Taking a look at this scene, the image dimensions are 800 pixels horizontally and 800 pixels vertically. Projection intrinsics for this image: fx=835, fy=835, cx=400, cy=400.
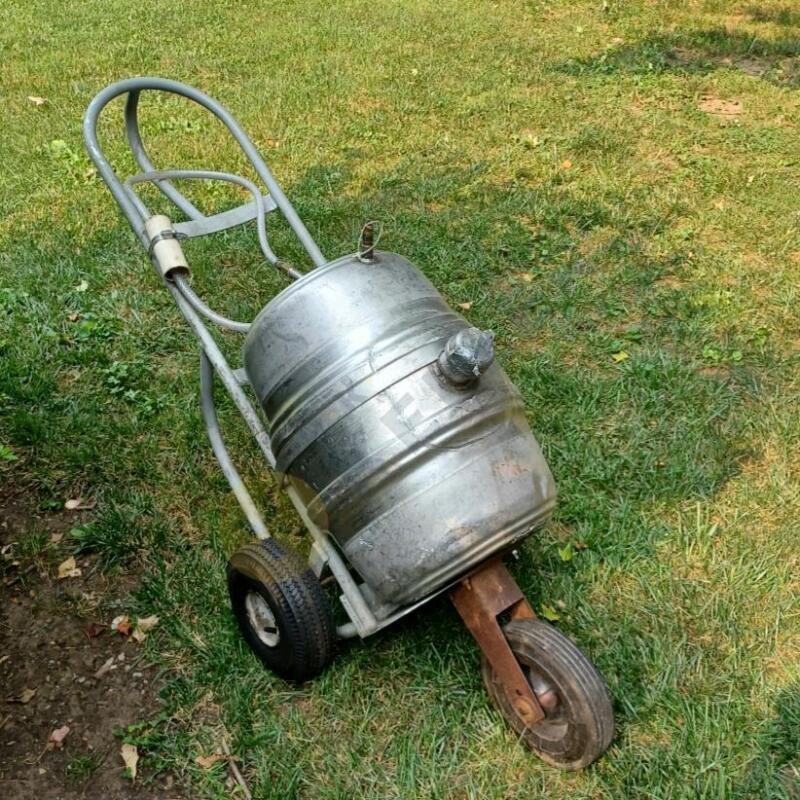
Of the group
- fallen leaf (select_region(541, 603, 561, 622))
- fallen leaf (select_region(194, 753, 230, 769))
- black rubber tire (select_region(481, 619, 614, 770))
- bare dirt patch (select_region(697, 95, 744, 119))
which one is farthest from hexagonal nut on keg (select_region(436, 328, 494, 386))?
bare dirt patch (select_region(697, 95, 744, 119))

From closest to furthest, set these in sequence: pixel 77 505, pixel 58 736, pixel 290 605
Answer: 1. pixel 290 605
2. pixel 58 736
3. pixel 77 505

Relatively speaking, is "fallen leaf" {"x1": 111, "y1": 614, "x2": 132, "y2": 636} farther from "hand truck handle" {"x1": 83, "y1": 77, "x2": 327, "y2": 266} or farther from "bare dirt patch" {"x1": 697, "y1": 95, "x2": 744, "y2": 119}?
"bare dirt patch" {"x1": 697, "y1": 95, "x2": 744, "y2": 119}

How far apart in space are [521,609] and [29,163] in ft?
14.1

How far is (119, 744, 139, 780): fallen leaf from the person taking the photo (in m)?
2.17

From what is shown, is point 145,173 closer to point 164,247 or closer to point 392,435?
point 164,247

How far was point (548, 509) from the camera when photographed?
6.88 ft

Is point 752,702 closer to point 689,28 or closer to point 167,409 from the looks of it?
point 167,409

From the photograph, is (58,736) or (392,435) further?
(58,736)

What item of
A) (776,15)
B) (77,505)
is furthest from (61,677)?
Result: (776,15)

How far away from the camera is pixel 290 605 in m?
2.15

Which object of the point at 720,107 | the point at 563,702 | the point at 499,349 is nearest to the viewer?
the point at 563,702

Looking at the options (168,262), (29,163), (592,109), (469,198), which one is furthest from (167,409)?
(592,109)

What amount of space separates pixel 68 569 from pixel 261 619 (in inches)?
30.7

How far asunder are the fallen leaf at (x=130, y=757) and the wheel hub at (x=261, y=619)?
431 mm
